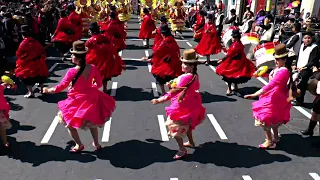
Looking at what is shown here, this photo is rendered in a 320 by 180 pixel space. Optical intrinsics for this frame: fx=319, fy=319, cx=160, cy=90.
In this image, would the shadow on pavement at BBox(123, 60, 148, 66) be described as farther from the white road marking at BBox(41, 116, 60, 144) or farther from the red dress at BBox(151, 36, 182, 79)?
the white road marking at BBox(41, 116, 60, 144)

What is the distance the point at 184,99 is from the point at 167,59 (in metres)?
3.02

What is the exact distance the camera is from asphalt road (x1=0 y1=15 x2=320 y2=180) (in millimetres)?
5125

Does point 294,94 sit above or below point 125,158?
above

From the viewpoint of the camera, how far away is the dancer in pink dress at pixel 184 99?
507 cm

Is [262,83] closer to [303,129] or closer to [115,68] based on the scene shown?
[303,129]

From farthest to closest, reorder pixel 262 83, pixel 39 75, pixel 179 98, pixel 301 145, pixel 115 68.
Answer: pixel 262 83 → pixel 115 68 → pixel 39 75 → pixel 301 145 → pixel 179 98

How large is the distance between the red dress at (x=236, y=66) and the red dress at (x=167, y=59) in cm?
129

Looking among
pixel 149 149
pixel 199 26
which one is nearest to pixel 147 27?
pixel 199 26

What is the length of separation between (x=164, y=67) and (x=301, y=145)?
143 inches

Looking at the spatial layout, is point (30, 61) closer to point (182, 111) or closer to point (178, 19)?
point (182, 111)

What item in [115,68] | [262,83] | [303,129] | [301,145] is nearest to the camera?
[301,145]

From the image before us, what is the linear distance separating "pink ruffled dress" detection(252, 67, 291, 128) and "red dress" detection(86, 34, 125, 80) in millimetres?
4293

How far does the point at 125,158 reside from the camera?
5.55 m

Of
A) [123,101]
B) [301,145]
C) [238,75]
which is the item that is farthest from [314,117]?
[123,101]
